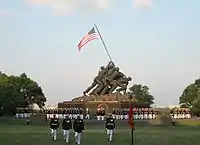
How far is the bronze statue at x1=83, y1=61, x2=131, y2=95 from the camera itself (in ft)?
210

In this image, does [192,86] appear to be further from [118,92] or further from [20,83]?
[118,92]

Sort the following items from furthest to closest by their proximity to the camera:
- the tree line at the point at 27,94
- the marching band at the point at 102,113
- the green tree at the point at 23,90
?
the green tree at the point at 23,90
the tree line at the point at 27,94
the marching band at the point at 102,113

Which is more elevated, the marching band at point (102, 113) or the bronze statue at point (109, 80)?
the bronze statue at point (109, 80)

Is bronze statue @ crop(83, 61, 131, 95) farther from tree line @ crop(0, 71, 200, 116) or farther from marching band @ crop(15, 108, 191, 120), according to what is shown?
tree line @ crop(0, 71, 200, 116)

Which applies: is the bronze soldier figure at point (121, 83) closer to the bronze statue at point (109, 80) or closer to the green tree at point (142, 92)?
the bronze statue at point (109, 80)

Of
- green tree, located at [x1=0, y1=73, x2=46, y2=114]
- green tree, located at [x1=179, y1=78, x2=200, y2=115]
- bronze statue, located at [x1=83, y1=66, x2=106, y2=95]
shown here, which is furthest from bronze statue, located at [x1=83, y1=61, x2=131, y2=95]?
green tree, located at [x1=179, y1=78, x2=200, y2=115]

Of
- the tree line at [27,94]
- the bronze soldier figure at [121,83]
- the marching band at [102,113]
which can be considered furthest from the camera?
the tree line at [27,94]

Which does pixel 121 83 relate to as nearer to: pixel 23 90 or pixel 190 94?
pixel 23 90

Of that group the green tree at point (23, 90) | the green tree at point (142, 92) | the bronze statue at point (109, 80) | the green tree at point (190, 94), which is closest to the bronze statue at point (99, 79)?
the bronze statue at point (109, 80)

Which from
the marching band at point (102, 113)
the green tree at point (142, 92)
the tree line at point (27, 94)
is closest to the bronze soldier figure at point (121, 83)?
the marching band at point (102, 113)

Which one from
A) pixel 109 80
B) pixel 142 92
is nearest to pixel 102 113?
pixel 109 80

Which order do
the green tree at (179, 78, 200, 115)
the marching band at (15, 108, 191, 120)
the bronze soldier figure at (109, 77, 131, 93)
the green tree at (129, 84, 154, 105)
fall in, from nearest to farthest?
the marching band at (15, 108, 191, 120)
the bronze soldier figure at (109, 77, 131, 93)
the green tree at (179, 78, 200, 115)
the green tree at (129, 84, 154, 105)

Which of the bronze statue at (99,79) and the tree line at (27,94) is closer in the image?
the bronze statue at (99,79)

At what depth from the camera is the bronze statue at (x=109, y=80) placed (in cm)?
6400
